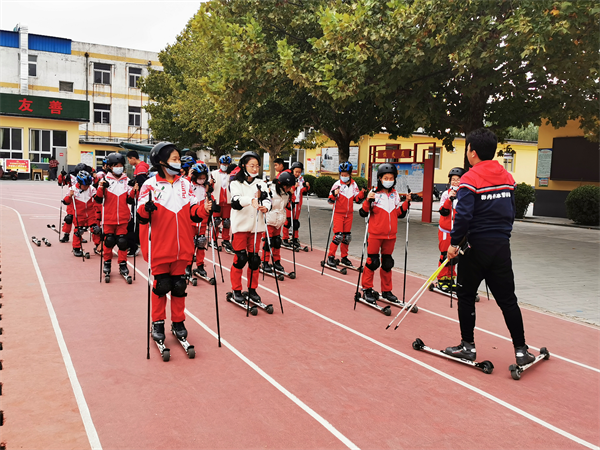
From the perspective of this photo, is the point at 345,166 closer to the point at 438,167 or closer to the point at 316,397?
the point at 316,397

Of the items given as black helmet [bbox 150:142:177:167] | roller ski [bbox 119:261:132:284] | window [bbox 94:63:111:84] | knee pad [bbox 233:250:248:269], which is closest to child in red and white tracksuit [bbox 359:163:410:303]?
knee pad [bbox 233:250:248:269]

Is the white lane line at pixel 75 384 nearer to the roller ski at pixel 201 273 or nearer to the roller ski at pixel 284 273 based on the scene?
the roller ski at pixel 201 273

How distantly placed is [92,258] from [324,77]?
7.21 meters

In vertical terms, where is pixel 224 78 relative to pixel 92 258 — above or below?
above

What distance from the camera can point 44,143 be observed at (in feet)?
144

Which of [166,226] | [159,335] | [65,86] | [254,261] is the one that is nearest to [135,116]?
[65,86]

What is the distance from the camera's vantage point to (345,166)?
10.3 metres

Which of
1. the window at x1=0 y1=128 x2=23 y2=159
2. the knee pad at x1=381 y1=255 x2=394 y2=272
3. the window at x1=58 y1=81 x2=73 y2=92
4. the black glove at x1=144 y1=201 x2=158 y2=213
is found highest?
the window at x1=58 y1=81 x2=73 y2=92

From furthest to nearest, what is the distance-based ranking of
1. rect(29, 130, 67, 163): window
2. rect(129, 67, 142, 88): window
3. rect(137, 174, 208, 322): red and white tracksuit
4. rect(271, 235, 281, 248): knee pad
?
rect(129, 67, 142, 88): window → rect(29, 130, 67, 163): window → rect(271, 235, 281, 248): knee pad → rect(137, 174, 208, 322): red and white tracksuit

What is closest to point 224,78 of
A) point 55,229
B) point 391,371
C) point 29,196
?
point 55,229

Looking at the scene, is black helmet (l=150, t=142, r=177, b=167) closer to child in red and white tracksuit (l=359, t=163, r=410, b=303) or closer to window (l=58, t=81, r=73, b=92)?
child in red and white tracksuit (l=359, t=163, r=410, b=303)

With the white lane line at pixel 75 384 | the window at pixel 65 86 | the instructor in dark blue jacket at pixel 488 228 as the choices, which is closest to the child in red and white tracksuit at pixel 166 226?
the white lane line at pixel 75 384

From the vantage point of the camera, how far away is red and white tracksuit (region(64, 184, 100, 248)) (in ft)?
36.2

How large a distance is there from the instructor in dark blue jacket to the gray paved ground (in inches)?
108
